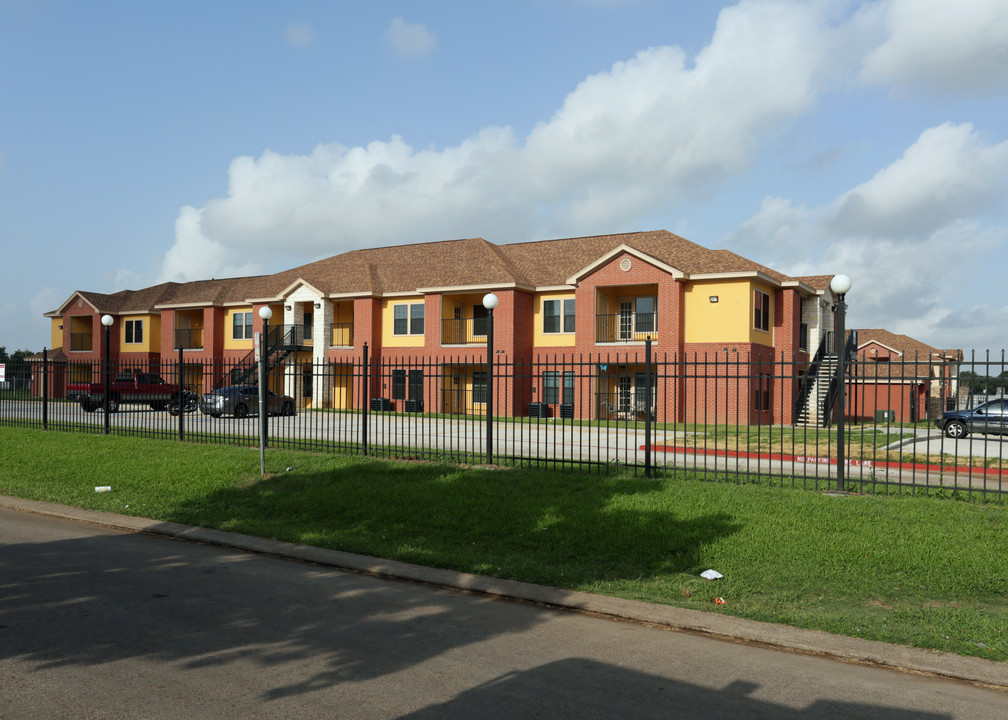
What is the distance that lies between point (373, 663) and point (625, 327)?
31.1 m

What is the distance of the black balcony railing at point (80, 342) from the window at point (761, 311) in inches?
1741

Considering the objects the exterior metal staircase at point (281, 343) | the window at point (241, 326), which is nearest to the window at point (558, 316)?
the exterior metal staircase at point (281, 343)

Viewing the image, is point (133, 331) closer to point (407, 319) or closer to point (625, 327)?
point (407, 319)

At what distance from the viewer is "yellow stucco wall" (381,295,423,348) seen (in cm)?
3978

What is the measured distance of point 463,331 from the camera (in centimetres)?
3931

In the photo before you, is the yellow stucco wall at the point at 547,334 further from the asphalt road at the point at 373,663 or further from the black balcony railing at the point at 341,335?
the asphalt road at the point at 373,663

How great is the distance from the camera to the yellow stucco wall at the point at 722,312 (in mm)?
31844

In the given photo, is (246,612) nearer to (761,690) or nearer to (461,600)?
(461,600)

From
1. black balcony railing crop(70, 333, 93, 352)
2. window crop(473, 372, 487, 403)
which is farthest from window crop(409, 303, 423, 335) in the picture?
black balcony railing crop(70, 333, 93, 352)

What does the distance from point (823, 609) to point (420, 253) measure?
38217 mm

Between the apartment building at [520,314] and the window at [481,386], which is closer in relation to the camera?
the window at [481,386]

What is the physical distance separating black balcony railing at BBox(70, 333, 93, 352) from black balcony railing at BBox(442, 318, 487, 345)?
96.8 feet

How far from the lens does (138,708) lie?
15.3ft

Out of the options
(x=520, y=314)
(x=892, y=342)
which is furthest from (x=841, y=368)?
(x=892, y=342)
